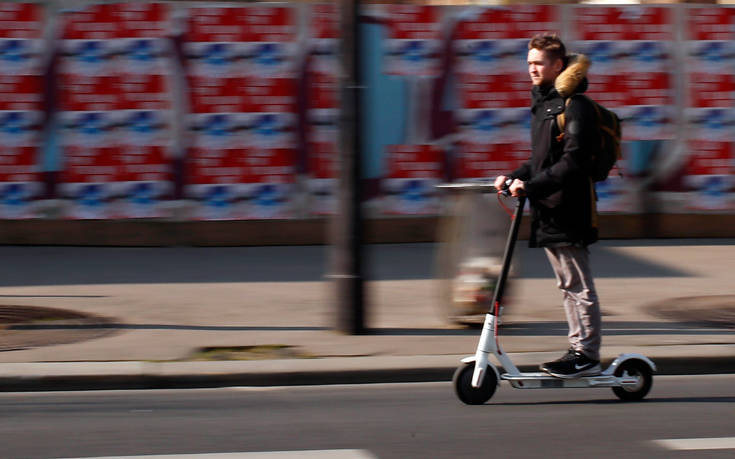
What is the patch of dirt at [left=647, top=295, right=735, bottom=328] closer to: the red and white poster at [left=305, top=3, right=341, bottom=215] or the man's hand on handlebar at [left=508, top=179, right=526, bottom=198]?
the man's hand on handlebar at [left=508, top=179, right=526, bottom=198]

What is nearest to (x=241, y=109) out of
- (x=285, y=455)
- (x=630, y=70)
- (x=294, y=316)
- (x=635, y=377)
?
(x=294, y=316)

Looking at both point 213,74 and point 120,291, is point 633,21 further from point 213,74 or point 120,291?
point 120,291

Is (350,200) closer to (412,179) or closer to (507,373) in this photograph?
(507,373)

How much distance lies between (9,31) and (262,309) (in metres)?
4.56

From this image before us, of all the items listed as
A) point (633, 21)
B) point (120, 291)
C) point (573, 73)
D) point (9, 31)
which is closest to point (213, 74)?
point (9, 31)

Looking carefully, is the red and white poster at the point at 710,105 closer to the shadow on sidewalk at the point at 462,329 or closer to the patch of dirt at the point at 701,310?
the patch of dirt at the point at 701,310

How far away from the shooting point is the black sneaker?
599 cm

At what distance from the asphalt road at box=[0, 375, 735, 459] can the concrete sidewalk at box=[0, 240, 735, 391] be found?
206mm

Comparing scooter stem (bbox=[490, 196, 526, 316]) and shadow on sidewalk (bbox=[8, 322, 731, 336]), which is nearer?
scooter stem (bbox=[490, 196, 526, 316])

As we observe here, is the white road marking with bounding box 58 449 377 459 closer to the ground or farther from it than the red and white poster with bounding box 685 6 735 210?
closer to the ground

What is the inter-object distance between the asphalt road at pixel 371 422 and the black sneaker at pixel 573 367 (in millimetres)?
198

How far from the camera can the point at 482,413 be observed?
5930mm

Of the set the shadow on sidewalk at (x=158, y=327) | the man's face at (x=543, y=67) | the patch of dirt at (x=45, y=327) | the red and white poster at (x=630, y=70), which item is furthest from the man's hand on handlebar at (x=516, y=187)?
the red and white poster at (x=630, y=70)

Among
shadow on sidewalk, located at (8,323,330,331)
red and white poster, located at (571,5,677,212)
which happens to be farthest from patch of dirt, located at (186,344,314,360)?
red and white poster, located at (571,5,677,212)
